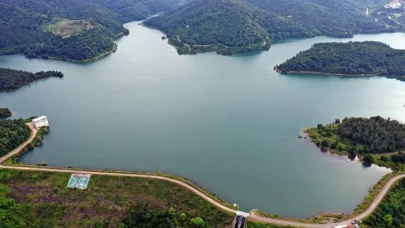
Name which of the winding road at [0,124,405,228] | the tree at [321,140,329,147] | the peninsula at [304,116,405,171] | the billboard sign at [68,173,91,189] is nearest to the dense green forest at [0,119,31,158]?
the winding road at [0,124,405,228]

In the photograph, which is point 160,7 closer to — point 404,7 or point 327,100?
point 404,7

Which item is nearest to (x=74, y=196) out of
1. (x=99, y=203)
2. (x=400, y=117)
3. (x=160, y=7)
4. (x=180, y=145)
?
(x=99, y=203)

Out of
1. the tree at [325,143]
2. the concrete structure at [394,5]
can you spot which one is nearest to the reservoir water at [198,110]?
the tree at [325,143]

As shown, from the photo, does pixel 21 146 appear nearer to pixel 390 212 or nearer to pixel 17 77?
pixel 17 77

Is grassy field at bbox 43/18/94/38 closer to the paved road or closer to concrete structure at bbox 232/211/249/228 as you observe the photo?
the paved road

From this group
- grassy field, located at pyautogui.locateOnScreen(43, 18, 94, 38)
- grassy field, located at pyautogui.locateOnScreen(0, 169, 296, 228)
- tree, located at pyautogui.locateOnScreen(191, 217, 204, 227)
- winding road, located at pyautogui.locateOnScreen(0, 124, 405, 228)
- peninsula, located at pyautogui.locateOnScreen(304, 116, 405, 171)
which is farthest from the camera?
grassy field, located at pyautogui.locateOnScreen(43, 18, 94, 38)

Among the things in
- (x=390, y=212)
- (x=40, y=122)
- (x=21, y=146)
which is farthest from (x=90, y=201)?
(x=390, y=212)
